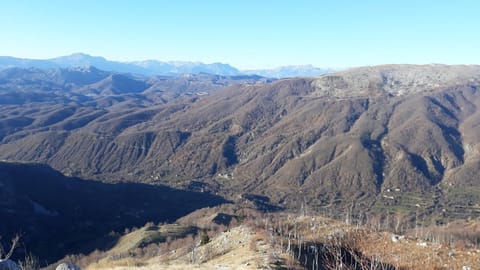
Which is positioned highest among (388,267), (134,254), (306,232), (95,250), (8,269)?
(8,269)

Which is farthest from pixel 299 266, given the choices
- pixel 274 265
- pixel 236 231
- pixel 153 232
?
pixel 153 232

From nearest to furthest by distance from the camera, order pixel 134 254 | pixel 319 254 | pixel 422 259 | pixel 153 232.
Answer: pixel 422 259 → pixel 319 254 → pixel 134 254 → pixel 153 232

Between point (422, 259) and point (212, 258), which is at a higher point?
point (422, 259)

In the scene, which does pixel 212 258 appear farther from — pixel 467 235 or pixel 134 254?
pixel 467 235

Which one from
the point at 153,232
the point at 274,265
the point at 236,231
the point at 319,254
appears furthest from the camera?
the point at 153,232

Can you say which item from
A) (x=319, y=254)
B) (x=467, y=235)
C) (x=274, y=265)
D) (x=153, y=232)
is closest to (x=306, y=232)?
(x=319, y=254)

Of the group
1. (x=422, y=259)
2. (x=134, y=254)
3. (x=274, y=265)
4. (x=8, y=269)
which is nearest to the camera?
(x=8, y=269)

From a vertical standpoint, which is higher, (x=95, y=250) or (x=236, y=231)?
(x=236, y=231)

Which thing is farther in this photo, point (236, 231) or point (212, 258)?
point (236, 231)

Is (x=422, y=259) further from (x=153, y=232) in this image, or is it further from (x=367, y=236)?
(x=153, y=232)
